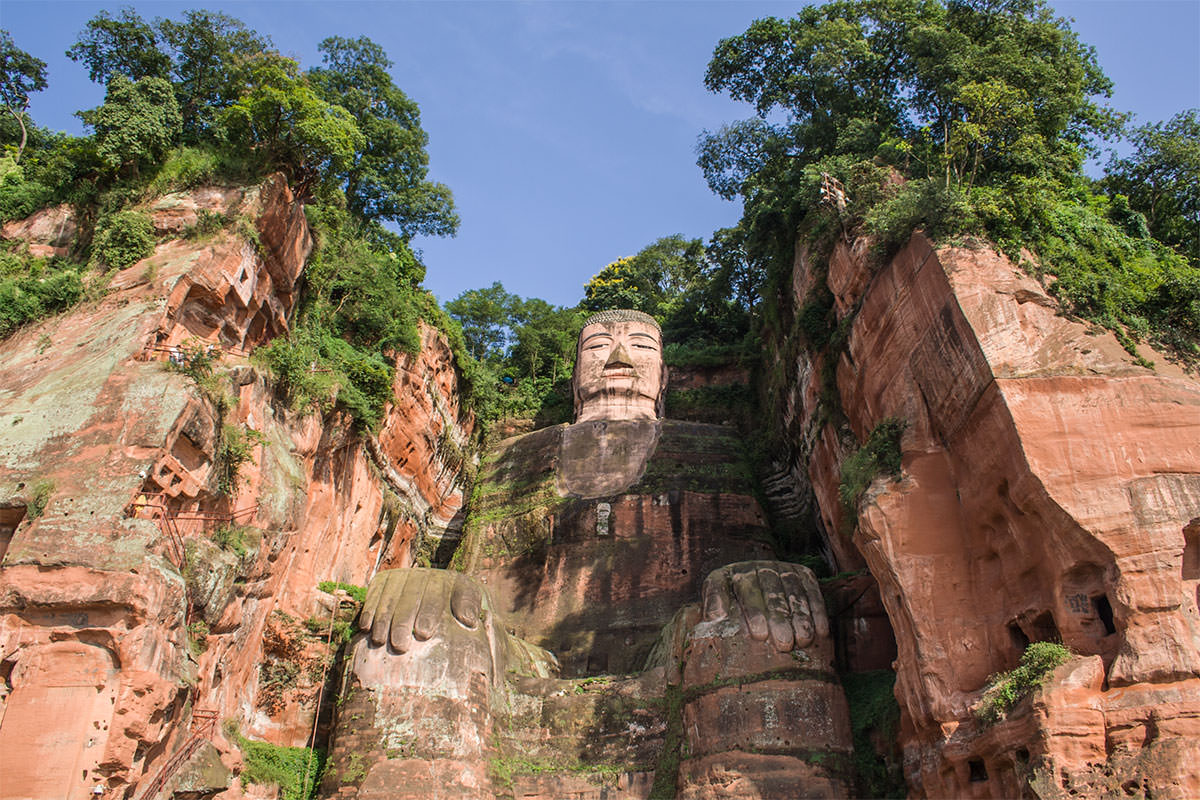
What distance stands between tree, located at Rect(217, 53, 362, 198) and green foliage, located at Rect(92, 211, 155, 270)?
8.91ft

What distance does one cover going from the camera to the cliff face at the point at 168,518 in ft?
35.8

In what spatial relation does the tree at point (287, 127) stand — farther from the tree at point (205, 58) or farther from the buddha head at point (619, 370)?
the buddha head at point (619, 370)

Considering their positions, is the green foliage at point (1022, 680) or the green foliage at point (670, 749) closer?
the green foliage at point (1022, 680)

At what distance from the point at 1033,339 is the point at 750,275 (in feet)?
63.6

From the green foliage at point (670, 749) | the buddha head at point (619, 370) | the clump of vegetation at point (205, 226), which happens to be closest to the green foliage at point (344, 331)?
the clump of vegetation at point (205, 226)

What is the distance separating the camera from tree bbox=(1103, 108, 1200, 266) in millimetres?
Result: 19234

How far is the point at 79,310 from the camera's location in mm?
15234

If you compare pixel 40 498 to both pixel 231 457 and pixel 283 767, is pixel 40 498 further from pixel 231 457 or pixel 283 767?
pixel 283 767

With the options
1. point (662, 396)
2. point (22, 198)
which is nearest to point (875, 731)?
point (662, 396)

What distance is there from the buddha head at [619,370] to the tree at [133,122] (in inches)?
493

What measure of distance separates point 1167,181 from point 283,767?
20.6 metres

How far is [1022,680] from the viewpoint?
11531 millimetres

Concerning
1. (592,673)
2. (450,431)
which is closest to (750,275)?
(450,431)

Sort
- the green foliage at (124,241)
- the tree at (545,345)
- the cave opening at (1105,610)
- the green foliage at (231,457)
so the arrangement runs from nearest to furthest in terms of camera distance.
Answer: the cave opening at (1105,610)
the green foliage at (231,457)
the green foliage at (124,241)
the tree at (545,345)
